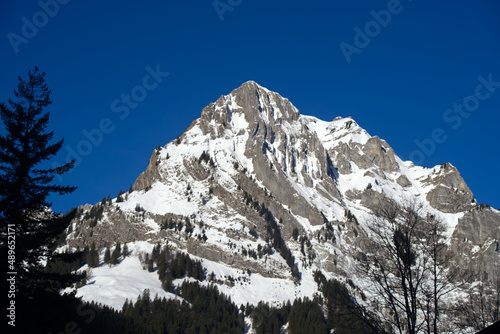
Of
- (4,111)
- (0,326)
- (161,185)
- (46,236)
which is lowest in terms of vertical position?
(0,326)

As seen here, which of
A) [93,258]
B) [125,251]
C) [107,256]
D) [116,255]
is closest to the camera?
[93,258]

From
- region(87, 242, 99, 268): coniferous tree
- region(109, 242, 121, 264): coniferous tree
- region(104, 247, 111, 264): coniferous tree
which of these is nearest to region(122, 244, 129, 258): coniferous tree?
region(109, 242, 121, 264): coniferous tree

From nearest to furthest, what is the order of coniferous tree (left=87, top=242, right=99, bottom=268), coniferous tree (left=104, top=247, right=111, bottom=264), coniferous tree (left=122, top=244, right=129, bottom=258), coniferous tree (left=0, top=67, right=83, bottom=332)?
1. coniferous tree (left=0, top=67, right=83, bottom=332)
2. coniferous tree (left=87, top=242, right=99, bottom=268)
3. coniferous tree (left=104, top=247, right=111, bottom=264)
4. coniferous tree (left=122, top=244, right=129, bottom=258)

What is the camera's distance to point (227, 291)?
5330 inches

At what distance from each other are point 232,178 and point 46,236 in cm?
17547

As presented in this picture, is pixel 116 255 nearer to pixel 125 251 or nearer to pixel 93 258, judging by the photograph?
Result: pixel 125 251

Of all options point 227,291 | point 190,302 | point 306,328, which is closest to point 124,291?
point 190,302

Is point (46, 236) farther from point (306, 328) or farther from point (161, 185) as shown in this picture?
point (161, 185)

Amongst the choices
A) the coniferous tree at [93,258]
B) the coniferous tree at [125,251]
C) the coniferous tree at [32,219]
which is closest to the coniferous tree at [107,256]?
the coniferous tree at [93,258]

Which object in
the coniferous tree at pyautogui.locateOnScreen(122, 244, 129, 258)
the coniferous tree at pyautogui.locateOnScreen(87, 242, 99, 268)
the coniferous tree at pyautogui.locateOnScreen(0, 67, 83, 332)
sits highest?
the coniferous tree at pyautogui.locateOnScreen(122, 244, 129, 258)

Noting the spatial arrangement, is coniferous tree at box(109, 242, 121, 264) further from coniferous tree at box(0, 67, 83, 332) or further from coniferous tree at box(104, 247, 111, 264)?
coniferous tree at box(0, 67, 83, 332)

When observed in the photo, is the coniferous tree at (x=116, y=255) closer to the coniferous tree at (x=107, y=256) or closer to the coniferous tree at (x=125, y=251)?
the coniferous tree at (x=107, y=256)

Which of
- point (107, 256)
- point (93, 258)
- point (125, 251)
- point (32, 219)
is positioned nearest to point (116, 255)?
point (107, 256)

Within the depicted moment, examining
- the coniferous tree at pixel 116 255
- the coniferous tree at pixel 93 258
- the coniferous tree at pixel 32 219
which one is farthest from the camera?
the coniferous tree at pixel 116 255
